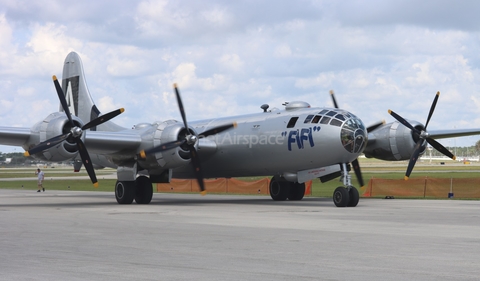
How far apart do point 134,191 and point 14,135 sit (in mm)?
5787

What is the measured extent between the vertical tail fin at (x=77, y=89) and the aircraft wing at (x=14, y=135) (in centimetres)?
1003

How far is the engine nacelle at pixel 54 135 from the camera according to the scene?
26.4 meters

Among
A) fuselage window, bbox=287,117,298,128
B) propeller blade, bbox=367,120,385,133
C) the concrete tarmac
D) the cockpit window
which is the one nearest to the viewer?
the concrete tarmac

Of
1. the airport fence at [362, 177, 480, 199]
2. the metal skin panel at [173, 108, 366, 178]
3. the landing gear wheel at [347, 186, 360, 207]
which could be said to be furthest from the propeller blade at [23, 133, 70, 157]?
the airport fence at [362, 177, 480, 199]

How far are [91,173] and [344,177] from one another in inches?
405

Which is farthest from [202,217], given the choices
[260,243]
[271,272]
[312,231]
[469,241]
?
[271,272]

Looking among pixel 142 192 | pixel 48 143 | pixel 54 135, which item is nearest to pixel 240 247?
pixel 48 143

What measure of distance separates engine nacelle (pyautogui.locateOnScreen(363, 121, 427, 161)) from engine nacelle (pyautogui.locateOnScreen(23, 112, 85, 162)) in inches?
549

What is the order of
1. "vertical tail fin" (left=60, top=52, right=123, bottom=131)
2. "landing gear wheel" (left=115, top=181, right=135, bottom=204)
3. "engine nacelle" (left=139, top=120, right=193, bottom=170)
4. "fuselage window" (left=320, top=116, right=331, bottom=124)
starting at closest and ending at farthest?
"fuselage window" (left=320, top=116, right=331, bottom=124)
"engine nacelle" (left=139, top=120, right=193, bottom=170)
"landing gear wheel" (left=115, top=181, right=135, bottom=204)
"vertical tail fin" (left=60, top=52, right=123, bottom=131)

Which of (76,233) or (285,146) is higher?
(285,146)

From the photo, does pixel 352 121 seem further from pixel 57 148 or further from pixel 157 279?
pixel 157 279

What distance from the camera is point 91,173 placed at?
26969 mm

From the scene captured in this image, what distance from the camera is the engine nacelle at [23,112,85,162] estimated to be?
26.4m

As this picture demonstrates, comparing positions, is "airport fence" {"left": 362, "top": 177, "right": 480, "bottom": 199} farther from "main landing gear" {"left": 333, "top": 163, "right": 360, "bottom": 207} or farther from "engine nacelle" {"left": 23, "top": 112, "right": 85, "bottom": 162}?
"engine nacelle" {"left": 23, "top": 112, "right": 85, "bottom": 162}
